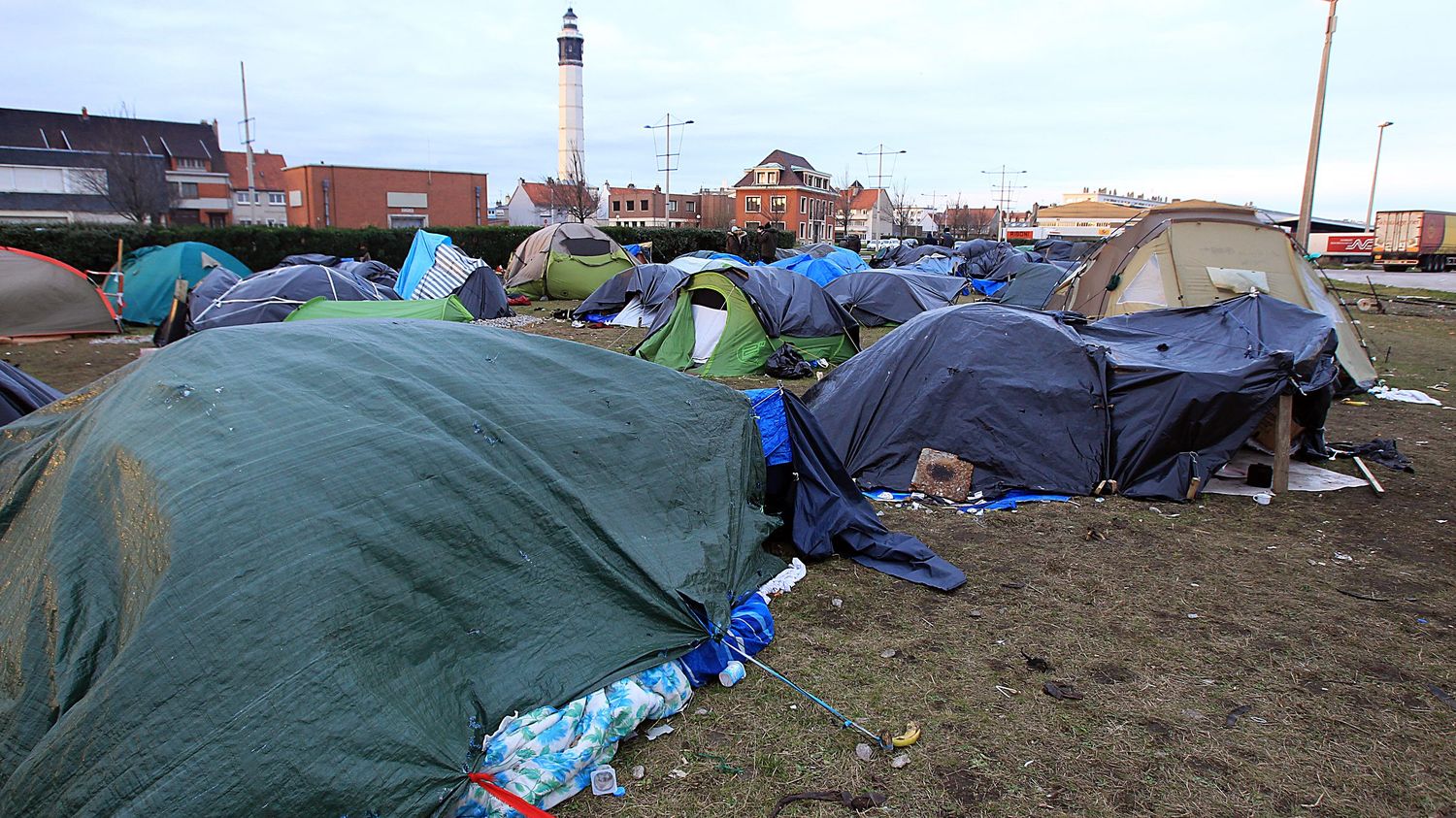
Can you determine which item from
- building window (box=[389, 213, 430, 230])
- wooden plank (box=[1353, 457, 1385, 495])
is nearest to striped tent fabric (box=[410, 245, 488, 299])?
wooden plank (box=[1353, 457, 1385, 495])

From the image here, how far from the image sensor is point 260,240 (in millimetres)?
22062

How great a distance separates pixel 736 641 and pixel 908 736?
0.98 metres

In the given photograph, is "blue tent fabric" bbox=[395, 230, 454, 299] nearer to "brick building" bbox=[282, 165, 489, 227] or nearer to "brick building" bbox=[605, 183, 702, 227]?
"brick building" bbox=[282, 165, 489, 227]

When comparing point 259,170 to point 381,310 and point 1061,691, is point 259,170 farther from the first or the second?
point 1061,691

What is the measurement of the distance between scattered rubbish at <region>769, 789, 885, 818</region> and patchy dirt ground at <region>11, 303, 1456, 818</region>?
0.03 metres

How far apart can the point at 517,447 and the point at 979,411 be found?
4.41m

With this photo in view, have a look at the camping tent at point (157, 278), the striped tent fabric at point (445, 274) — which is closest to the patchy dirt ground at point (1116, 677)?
the striped tent fabric at point (445, 274)

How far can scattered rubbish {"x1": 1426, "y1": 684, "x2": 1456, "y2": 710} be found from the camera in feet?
12.4

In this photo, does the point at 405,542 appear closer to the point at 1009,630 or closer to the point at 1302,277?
the point at 1009,630

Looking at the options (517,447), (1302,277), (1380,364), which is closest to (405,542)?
(517,447)

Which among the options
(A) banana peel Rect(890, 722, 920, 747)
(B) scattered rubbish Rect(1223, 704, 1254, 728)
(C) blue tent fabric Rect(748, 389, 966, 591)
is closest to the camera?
(A) banana peel Rect(890, 722, 920, 747)

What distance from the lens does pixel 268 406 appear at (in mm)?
3203

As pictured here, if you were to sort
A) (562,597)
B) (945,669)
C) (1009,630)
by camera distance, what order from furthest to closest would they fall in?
1. (1009,630)
2. (945,669)
3. (562,597)

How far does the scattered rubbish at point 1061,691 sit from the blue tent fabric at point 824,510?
120cm
